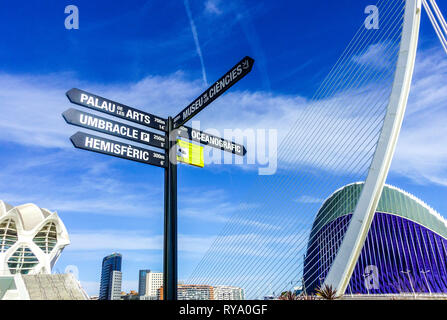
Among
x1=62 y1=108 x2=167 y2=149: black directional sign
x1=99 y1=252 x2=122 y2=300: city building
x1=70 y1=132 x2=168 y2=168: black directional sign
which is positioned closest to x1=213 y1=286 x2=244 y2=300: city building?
x1=70 y1=132 x2=168 y2=168: black directional sign

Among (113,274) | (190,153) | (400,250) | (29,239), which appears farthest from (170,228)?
(113,274)

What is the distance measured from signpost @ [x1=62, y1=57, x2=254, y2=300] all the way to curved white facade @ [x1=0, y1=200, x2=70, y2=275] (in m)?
66.3

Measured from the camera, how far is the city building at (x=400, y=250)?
5403cm

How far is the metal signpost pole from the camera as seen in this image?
191 inches

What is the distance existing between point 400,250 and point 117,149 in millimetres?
67433

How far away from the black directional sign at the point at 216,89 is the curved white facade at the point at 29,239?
6671 centimetres

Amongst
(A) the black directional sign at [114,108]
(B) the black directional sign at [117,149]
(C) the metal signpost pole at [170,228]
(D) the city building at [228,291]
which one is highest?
(A) the black directional sign at [114,108]

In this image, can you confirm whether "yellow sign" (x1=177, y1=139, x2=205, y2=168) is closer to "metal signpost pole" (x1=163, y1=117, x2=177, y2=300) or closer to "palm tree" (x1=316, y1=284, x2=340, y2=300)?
"metal signpost pole" (x1=163, y1=117, x2=177, y2=300)

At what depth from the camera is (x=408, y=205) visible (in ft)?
207

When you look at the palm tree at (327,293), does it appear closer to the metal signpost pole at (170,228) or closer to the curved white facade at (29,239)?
the metal signpost pole at (170,228)

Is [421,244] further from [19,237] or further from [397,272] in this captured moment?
[19,237]

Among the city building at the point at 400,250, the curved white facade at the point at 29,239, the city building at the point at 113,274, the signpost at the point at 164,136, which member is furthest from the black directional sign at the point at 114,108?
the city building at the point at 113,274

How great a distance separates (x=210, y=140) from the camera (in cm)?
636
